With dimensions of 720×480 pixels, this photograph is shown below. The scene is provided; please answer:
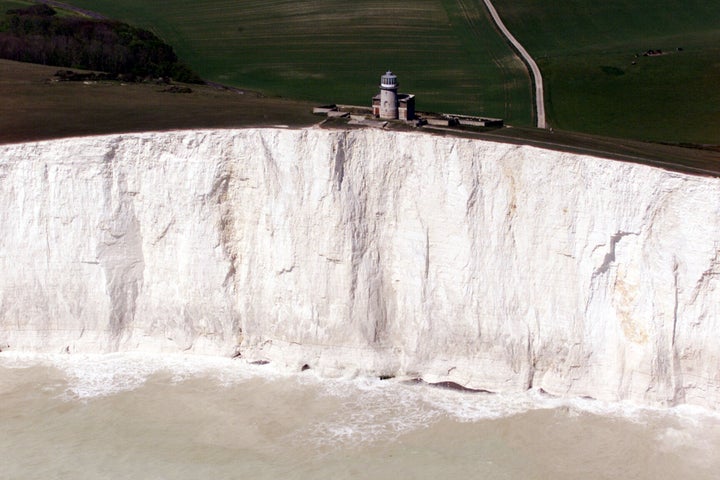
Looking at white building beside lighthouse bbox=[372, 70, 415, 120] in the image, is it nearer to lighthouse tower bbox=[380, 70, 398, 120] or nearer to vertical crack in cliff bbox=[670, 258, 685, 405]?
lighthouse tower bbox=[380, 70, 398, 120]

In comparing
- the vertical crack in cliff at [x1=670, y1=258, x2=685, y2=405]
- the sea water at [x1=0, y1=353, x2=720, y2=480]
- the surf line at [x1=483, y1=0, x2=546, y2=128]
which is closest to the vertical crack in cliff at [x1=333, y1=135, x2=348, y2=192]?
the sea water at [x1=0, y1=353, x2=720, y2=480]

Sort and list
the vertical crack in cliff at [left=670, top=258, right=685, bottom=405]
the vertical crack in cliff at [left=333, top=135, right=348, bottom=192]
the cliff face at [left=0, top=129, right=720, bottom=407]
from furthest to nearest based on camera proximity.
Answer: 1. the vertical crack in cliff at [left=333, top=135, right=348, bottom=192]
2. the cliff face at [left=0, top=129, right=720, bottom=407]
3. the vertical crack in cliff at [left=670, top=258, right=685, bottom=405]

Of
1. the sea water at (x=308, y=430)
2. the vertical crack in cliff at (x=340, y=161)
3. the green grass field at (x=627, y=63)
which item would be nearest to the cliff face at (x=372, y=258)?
the vertical crack in cliff at (x=340, y=161)

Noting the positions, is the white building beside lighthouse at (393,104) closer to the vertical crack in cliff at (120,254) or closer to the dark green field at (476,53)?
the vertical crack in cliff at (120,254)

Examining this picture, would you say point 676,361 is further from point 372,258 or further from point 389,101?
point 389,101

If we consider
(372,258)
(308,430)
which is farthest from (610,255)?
(308,430)

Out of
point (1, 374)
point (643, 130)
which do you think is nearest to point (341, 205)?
point (1, 374)
